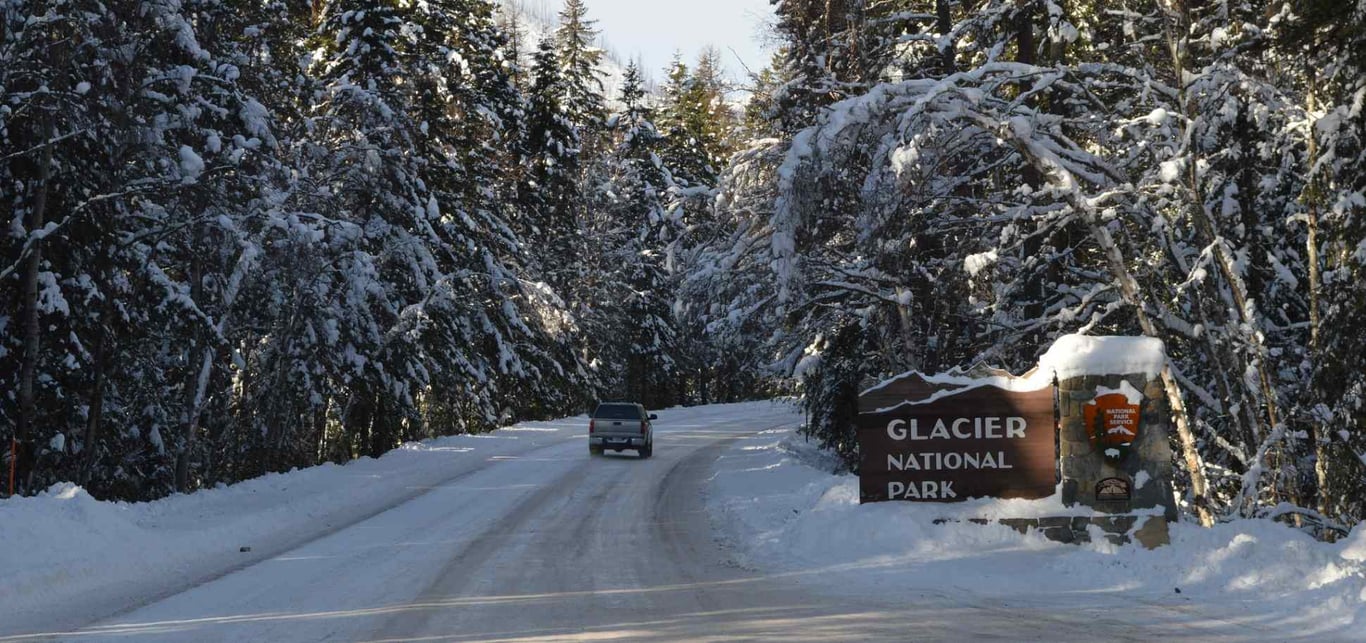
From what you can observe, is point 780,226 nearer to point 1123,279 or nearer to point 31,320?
point 1123,279

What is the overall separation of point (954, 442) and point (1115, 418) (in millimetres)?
1873

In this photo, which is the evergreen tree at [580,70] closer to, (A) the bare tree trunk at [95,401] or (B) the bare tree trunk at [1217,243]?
(A) the bare tree trunk at [95,401]

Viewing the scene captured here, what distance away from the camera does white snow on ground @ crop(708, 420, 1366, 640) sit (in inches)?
354

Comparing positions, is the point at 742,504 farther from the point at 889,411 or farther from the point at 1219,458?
the point at 1219,458

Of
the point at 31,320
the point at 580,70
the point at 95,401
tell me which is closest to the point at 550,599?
the point at 31,320

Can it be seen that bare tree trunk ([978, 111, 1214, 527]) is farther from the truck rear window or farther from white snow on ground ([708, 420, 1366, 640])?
the truck rear window

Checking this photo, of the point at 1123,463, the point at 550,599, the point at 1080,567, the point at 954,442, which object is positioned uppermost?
the point at 954,442

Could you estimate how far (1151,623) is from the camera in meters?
8.84

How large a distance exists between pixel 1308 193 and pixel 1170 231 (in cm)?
234

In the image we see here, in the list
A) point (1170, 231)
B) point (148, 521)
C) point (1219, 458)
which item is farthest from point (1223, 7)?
point (148, 521)

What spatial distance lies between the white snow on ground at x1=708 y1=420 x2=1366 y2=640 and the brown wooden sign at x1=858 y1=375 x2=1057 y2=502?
25 centimetres

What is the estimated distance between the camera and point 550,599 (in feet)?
33.3

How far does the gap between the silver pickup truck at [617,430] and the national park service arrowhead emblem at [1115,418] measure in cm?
1915

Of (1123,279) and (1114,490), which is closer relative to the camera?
(1114,490)
